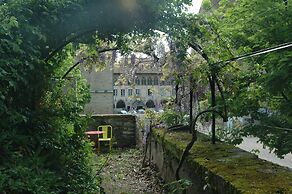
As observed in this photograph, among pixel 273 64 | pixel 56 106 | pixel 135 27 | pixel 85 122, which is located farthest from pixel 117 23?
pixel 273 64

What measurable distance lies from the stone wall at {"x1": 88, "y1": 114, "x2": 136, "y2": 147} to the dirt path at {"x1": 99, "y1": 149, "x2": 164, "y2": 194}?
67.2 inches

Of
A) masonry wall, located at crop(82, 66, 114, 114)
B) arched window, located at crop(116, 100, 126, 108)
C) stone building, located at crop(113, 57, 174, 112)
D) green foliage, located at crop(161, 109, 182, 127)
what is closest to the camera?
green foliage, located at crop(161, 109, 182, 127)

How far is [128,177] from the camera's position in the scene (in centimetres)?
716

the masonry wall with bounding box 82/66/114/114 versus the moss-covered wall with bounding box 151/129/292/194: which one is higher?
the masonry wall with bounding box 82/66/114/114

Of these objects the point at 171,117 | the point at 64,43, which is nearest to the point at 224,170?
the point at 64,43

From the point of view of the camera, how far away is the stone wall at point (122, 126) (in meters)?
11.2

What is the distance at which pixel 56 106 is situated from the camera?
4.31m

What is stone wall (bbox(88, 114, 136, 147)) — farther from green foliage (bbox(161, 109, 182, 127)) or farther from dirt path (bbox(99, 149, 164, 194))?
green foliage (bbox(161, 109, 182, 127))

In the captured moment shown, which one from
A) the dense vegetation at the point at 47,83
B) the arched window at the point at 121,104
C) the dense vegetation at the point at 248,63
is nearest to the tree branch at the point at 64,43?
the dense vegetation at the point at 47,83

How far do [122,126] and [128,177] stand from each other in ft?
13.9

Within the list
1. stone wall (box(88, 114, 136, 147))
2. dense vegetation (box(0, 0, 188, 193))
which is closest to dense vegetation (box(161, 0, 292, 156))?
dense vegetation (box(0, 0, 188, 193))

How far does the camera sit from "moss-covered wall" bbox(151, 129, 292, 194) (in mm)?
2645

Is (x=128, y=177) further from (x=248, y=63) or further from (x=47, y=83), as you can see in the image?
(x=47, y=83)

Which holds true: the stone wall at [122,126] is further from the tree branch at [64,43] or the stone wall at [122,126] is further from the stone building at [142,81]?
the tree branch at [64,43]
